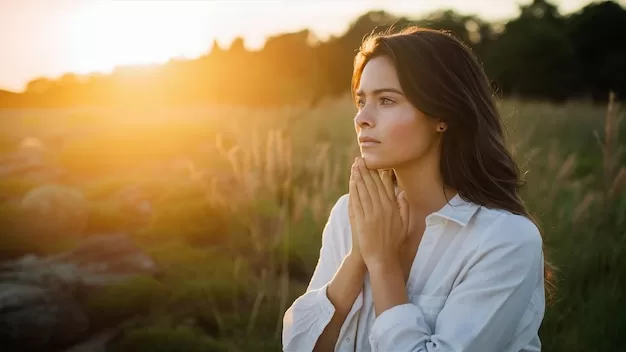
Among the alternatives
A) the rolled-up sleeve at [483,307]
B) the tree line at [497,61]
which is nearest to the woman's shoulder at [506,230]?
the rolled-up sleeve at [483,307]

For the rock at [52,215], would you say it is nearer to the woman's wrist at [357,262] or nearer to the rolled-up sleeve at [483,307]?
the woman's wrist at [357,262]

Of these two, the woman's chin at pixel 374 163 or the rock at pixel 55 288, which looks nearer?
the woman's chin at pixel 374 163

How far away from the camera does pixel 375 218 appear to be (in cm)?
197

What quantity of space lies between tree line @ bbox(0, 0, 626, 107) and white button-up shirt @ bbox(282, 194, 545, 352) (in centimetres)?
949

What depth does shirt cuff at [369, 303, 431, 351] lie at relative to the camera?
1.77 m

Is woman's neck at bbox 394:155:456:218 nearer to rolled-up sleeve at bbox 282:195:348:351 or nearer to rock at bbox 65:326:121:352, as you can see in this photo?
rolled-up sleeve at bbox 282:195:348:351

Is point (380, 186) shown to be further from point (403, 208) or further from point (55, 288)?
point (55, 288)

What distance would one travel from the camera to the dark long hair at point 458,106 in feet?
6.50

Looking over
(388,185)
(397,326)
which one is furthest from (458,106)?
(397,326)

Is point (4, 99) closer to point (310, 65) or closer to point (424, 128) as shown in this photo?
point (424, 128)

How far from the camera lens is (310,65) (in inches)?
1083

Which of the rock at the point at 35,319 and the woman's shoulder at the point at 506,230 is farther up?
the woman's shoulder at the point at 506,230

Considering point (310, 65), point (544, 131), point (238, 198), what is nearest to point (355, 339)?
point (238, 198)

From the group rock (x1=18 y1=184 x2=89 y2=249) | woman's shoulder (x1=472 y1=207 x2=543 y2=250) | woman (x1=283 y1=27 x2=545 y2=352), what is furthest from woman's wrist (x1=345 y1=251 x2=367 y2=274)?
rock (x1=18 y1=184 x2=89 y2=249)
